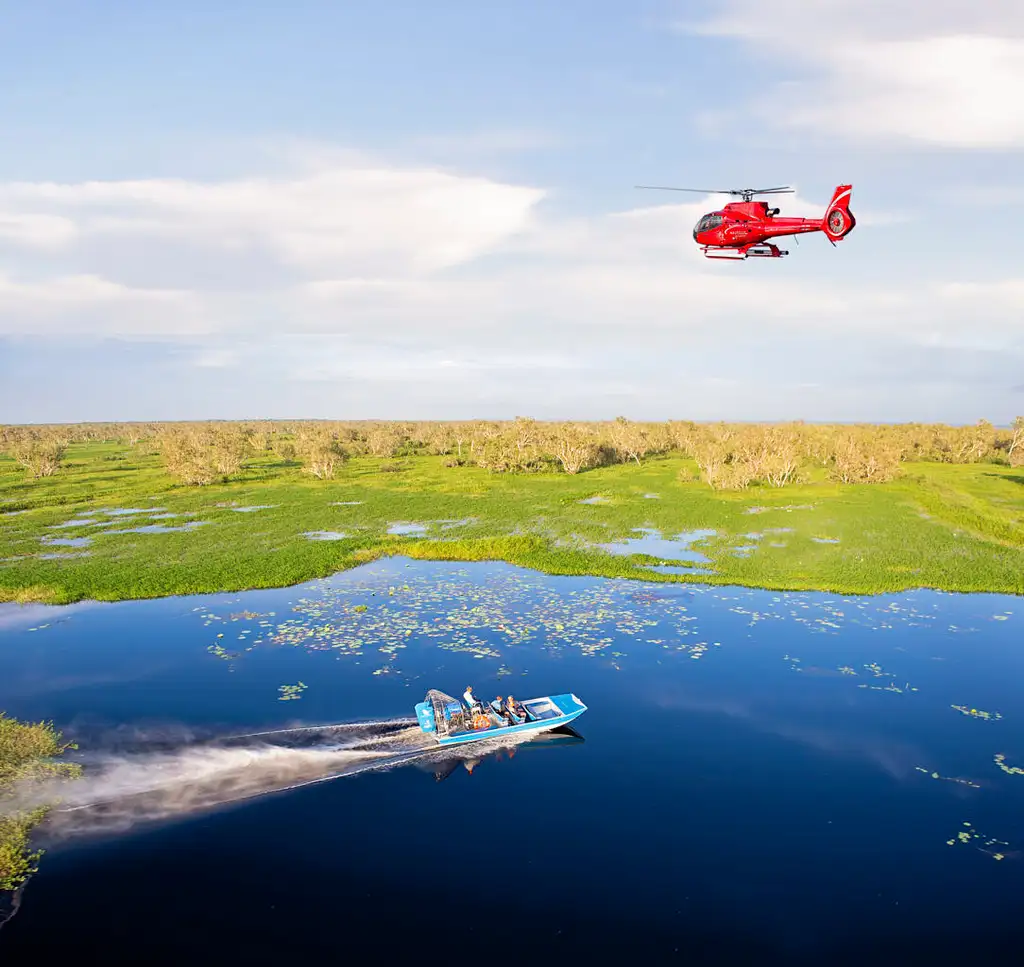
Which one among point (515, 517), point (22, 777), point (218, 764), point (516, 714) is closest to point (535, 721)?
point (516, 714)

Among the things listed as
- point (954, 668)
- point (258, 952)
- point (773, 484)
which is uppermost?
point (773, 484)

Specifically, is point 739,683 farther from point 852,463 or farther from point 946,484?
point 946,484

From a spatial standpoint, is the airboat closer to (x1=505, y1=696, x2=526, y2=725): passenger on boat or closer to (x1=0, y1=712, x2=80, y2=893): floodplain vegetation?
(x1=505, y1=696, x2=526, y2=725): passenger on boat

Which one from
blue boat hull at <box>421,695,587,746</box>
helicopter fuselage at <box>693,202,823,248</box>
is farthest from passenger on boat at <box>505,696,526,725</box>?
helicopter fuselage at <box>693,202,823,248</box>

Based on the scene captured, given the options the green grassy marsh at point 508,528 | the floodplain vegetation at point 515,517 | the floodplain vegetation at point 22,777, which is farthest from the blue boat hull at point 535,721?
the green grassy marsh at point 508,528

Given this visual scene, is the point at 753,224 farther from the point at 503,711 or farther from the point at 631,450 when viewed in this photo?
the point at 631,450

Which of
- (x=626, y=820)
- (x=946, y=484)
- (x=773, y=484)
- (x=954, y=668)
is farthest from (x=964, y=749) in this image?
(x=946, y=484)
